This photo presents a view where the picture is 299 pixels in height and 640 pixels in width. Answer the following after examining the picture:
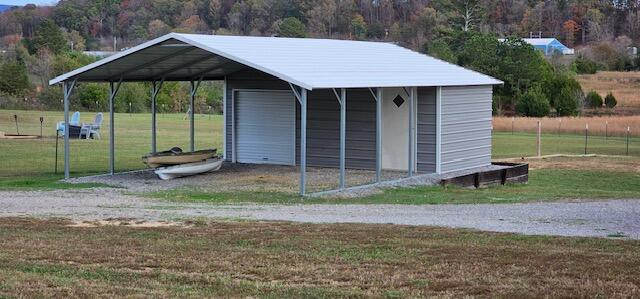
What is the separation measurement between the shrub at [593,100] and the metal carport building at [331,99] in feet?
129

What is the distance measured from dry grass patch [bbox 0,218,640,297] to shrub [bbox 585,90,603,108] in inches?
2140

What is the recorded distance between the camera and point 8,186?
2325 centimetres

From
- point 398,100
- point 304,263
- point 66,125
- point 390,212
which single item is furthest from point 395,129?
point 304,263

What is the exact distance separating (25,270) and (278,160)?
56.5 feet

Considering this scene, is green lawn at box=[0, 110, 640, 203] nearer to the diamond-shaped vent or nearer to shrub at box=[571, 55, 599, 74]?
the diamond-shaped vent

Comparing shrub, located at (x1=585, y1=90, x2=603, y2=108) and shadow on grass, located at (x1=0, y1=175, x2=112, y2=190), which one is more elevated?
shrub, located at (x1=585, y1=90, x2=603, y2=108)

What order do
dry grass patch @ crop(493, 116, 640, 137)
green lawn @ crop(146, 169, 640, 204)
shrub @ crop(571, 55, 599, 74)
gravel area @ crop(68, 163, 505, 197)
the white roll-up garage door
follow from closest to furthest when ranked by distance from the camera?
1. green lawn @ crop(146, 169, 640, 204)
2. gravel area @ crop(68, 163, 505, 197)
3. the white roll-up garage door
4. dry grass patch @ crop(493, 116, 640, 137)
5. shrub @ crop(571, 55, 599, 74)

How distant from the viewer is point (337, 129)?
27016 millimetres

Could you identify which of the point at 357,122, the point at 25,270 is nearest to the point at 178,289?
the point at 25,270

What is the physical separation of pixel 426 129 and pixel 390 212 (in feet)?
27.3

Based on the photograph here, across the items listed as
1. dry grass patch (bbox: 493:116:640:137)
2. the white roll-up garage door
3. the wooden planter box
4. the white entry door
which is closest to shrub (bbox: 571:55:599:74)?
dry grass patch (bbox: 493:116:640:137)

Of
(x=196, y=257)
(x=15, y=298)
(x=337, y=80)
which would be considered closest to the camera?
(x=15, y=298)

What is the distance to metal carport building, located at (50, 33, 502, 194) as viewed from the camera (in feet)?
78.0

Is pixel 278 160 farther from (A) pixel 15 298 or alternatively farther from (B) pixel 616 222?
(A) pixel 15 298
